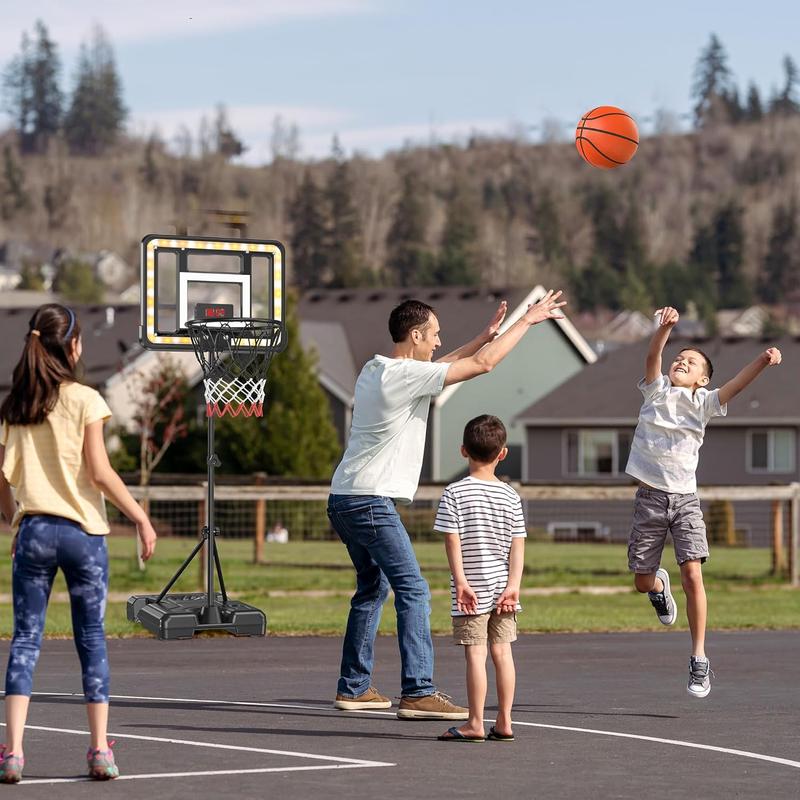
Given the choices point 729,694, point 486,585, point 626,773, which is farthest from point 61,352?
point 729,694

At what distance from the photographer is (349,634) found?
32.4 ft

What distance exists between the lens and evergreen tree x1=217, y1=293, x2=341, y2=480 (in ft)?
145

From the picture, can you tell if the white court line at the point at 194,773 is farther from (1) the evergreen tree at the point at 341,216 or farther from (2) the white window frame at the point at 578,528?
(1) the evergreen tree at the point at 341,216

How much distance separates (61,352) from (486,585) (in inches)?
100

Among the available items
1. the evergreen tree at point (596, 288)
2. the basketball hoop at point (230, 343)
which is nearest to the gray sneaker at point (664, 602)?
the basketball hoop at point (230, 343)

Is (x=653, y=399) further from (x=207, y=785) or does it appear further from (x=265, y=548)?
(x=265, y=548)

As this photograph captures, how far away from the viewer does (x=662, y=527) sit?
10.5m

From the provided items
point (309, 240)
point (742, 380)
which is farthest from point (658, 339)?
point (309, 240)

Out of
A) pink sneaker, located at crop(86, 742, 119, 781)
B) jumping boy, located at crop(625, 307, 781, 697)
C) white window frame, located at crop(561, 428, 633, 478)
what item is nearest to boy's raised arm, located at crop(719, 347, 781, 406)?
jumping boy, located at crop(625, 307, 781, 697)

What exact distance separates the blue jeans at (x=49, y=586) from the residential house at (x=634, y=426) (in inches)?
1534

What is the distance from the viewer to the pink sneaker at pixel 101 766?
24.5ft

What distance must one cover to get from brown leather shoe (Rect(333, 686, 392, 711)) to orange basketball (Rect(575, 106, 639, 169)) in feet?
21.4

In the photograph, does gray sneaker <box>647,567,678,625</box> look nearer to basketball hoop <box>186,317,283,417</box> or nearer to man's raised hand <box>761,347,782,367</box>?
man's raised hand <box>761,347,782,367</box>

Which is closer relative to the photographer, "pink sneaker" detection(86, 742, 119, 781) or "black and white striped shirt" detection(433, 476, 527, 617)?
"pink sneaker" detection(86, 742, 119, 781)
